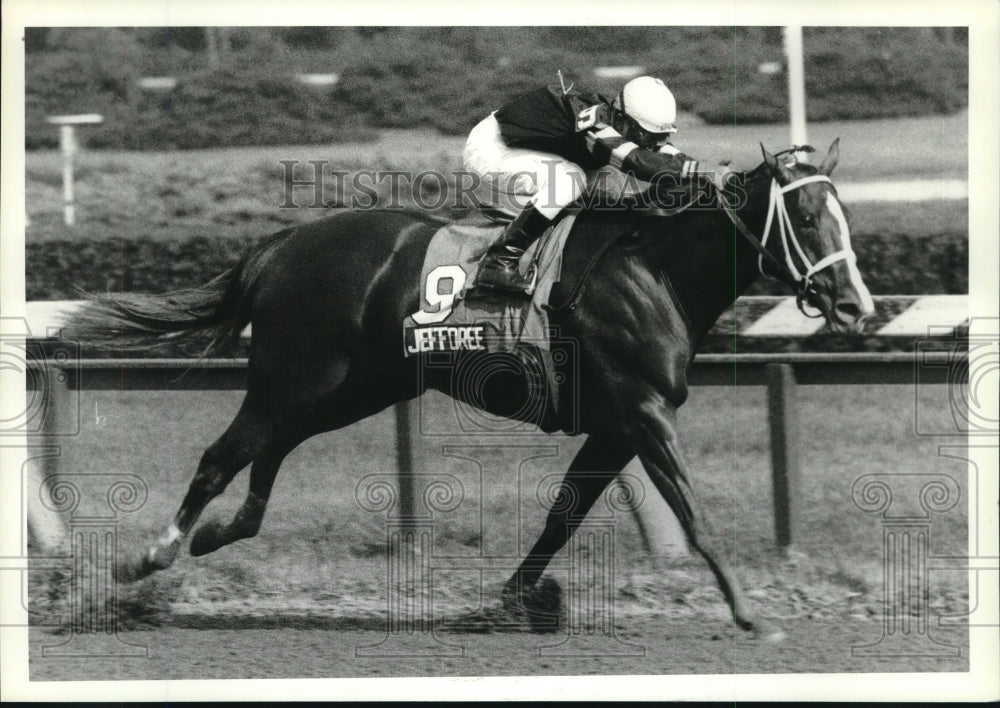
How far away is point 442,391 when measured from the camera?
4973 mm

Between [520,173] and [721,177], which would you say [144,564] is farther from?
[721,177]

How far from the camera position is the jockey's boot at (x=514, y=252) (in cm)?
477

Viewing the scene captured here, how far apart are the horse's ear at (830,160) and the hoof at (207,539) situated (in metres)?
2.78

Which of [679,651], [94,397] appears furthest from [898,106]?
[94,397]

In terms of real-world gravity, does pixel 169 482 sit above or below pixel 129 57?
below

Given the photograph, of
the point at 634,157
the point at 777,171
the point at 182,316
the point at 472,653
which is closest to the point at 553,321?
the point at 634,157

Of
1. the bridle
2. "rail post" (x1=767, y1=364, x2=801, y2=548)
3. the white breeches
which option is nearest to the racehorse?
the bridle

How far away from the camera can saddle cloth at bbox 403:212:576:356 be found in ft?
15.8

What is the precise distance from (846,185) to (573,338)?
1.30 meters

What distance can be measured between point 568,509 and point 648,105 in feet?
5.34

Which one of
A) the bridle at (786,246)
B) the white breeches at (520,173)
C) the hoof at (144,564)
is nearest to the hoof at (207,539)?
the hoof at (144,564)

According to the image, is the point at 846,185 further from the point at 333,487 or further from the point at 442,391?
the point at 333,487

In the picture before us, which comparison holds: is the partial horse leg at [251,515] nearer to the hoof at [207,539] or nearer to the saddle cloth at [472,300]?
the hoof at [207,539]

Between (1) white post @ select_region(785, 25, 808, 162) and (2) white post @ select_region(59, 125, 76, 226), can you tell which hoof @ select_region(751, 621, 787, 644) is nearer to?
(1) white post @ select_region(785, 25, 808, 162)
